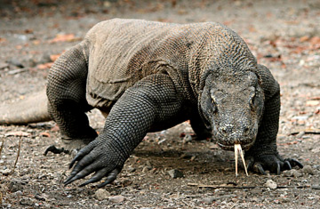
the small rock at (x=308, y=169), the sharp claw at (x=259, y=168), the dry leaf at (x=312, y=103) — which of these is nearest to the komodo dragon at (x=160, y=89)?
the sharp claw at (x=259, y=168)

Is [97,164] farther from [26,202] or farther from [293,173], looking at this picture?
[293,173]

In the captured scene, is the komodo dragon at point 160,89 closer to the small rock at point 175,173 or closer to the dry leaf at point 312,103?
the small rock at point 175,173

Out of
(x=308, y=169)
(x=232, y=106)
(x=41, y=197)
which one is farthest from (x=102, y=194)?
(x=308, y=169)

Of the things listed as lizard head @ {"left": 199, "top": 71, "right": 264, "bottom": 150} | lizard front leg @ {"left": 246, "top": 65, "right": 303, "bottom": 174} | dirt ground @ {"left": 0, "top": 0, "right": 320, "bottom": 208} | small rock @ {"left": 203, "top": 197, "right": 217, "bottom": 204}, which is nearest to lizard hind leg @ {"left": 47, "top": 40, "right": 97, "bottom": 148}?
dirt ground @ {"left": 0, "top": 0, "right": 320, "bottom": 208}

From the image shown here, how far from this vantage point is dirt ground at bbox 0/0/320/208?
11.8ft

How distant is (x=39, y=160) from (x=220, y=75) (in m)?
1.98

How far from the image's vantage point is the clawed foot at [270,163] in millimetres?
4258

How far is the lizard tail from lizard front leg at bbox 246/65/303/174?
8.26ft

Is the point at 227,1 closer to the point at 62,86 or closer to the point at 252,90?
the point at 62,86

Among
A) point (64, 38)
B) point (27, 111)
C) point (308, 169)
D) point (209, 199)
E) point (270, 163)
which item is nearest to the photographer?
point (209, 199)

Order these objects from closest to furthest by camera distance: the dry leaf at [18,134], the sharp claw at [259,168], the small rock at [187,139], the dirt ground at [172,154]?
the dirt ground at [172,154] < the sharp claw at [259,168] < the dry leaf at [18,134] < the small rock at [187,139]

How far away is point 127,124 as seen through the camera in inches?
153

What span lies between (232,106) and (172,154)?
179 centimetres

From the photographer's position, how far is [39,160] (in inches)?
183
